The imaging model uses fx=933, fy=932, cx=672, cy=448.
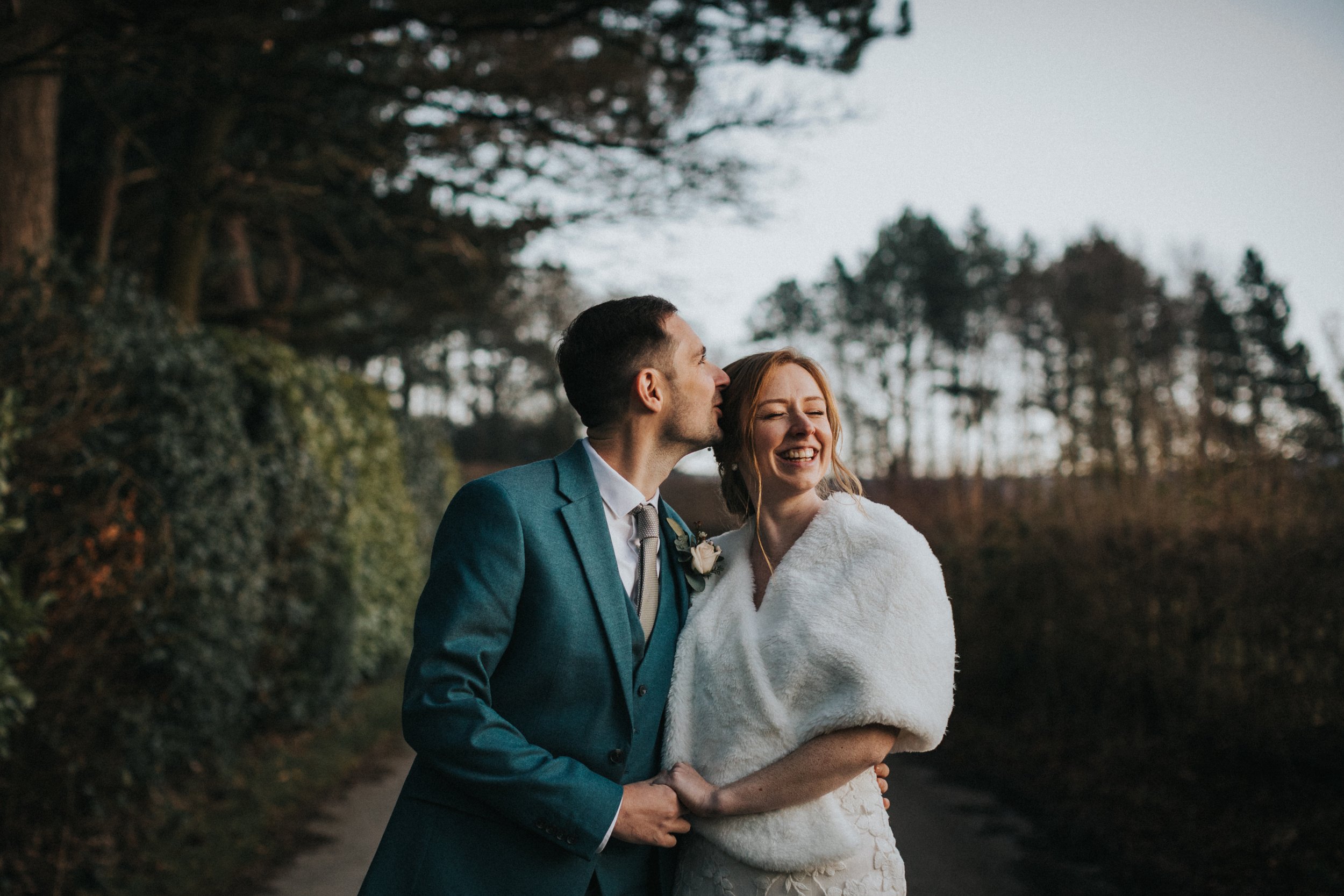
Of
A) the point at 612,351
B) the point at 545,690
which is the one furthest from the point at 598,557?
the point at 612,351

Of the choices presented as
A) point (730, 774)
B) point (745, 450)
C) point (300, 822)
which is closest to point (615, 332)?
point (745, 450)

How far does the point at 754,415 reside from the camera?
8.17 feet

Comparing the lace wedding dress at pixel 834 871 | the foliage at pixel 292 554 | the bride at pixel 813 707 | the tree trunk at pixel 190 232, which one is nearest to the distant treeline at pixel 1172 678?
the lace wedding dress at pixel 834 871

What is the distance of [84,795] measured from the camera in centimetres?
436

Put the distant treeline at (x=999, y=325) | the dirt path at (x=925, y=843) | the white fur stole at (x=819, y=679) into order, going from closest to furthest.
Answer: the white fur stole at (x=819, y=679)
the dirt path at (x=925, y=843)
the distant treeline at (x=999, y=325)

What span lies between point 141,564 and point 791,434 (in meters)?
3.77

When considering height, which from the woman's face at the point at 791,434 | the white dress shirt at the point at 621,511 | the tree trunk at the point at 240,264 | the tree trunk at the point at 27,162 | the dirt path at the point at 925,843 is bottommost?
the dirt path at the point at 925,843

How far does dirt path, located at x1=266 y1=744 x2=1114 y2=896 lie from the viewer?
4.49 meters

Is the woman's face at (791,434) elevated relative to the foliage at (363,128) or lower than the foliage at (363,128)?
lower

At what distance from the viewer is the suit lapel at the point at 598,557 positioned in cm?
211

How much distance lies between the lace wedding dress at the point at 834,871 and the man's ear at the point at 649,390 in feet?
3.36

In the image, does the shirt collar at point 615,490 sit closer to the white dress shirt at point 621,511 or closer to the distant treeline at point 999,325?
the white dress shirt at point 621,511

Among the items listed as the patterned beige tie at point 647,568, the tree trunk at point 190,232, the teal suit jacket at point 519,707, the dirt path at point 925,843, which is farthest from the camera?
the tree trunk at point 190,232

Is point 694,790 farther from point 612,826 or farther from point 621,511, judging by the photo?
point 621,511
